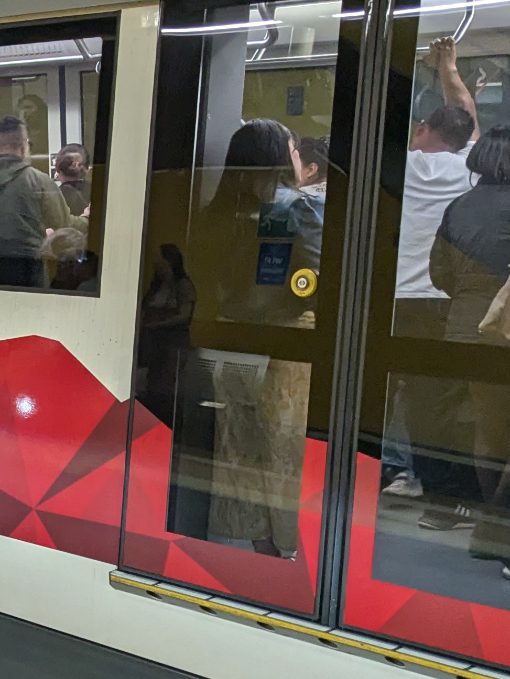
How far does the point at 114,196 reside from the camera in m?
2.87

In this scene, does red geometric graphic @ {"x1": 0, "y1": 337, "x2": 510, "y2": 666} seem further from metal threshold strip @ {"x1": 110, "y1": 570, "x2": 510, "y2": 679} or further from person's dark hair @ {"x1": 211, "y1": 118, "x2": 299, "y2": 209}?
person's dark hair @ {"x1": 211, "y1": 118, "x2": 299, "y2": 209}

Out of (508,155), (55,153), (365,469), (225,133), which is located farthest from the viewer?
(55,153)

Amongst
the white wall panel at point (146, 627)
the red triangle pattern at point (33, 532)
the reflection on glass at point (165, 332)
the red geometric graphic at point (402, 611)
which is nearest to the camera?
the red geometric graphic at point (402, 611)

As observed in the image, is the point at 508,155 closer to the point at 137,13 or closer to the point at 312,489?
the point at 312,489

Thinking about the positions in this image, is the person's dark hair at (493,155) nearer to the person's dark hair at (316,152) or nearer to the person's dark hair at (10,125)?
the person's dark hair at (316,152)

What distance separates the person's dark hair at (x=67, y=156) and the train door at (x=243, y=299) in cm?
30

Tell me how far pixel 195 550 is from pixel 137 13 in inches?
69.5

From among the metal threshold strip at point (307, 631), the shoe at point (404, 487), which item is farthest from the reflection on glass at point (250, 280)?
the shoe at point (404, 487)

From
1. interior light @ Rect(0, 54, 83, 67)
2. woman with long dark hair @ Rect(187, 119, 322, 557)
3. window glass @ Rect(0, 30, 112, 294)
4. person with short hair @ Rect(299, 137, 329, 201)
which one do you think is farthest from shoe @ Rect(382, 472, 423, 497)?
interior light @ Rect(0, 54, 83, 67)

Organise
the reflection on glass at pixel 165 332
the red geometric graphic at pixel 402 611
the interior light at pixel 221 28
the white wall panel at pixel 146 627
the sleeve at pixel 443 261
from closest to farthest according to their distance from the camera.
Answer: the red geometric graphic at pixel 402 611, the sleeve at pixel 443 261, the white wall panel at pixel 146 627, the interior light at pixel 221 28, the reflection on glass at pixel 165 332

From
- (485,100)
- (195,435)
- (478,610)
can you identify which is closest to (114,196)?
(195,435)

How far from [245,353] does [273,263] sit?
0.96 feet

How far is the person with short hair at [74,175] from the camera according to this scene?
9.62 ft

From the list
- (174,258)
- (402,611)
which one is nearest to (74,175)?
(174,258)
